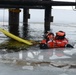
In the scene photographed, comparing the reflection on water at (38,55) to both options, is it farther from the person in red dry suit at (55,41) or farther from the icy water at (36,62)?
the person in red dry suit at (55,41)

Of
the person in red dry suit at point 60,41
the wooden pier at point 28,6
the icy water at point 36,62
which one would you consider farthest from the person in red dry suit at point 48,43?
the wooden pier at point 28,6

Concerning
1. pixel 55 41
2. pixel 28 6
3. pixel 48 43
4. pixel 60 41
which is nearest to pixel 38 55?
pixel 48 43

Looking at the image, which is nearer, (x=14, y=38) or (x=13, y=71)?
(x=13, y=71)

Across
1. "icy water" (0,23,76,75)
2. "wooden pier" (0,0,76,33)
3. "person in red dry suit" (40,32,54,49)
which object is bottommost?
"icy water" (0,23,76,75)

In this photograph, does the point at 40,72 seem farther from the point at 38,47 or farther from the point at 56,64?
the point at 38,47

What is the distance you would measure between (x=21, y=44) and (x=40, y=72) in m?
5.36

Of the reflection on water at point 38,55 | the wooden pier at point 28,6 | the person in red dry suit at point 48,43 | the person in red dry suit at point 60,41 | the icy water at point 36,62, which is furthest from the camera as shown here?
the wooden pier at point 28,6

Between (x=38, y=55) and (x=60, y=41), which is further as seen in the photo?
(x=60, y=41)

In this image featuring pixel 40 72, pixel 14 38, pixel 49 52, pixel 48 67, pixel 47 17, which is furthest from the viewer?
pixel 47 17

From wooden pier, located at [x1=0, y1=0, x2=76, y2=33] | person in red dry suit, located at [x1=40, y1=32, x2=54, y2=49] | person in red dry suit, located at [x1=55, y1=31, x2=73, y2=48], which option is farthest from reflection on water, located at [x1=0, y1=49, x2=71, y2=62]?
wooden pier, located at [x1=0, y1=0, x2=76, y2=33]

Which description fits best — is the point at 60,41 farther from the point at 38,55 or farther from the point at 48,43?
the point at 38,55

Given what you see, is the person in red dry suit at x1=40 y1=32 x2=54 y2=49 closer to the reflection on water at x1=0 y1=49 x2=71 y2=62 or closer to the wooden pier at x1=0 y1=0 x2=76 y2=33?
the reflection on water at x1=0 y1=49 x2=71 y2=62

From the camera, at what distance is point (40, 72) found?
8.31 m

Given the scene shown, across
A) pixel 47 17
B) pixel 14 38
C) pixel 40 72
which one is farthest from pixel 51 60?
pixel 47 17
